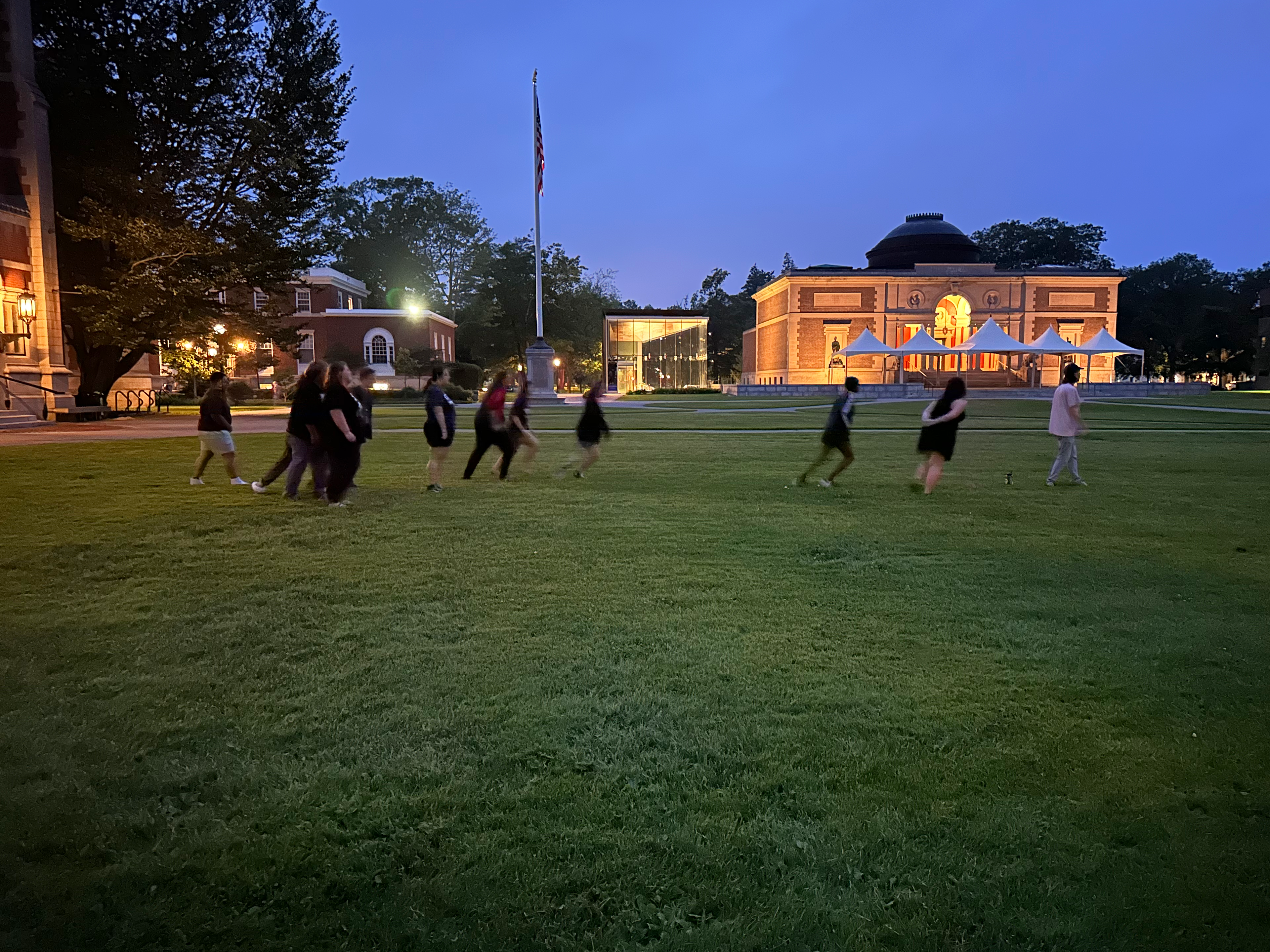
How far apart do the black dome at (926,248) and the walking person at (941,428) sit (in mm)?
61662

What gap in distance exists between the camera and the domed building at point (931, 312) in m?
63.9

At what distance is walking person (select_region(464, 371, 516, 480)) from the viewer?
39.6ft

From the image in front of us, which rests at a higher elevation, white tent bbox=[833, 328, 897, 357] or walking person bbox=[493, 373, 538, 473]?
white tent bbox=[833, 328, 897, 357]

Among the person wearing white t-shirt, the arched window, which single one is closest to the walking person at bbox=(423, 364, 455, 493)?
the person wearing white t-shirt

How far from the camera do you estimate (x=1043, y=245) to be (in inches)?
3789

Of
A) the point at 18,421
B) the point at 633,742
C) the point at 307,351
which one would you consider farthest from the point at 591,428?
the point at 307,351

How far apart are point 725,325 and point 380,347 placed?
45538 millimetres

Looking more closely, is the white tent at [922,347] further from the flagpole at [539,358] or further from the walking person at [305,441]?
the walking person at [305,441]

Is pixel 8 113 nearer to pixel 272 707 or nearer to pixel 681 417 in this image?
pixel 681 417

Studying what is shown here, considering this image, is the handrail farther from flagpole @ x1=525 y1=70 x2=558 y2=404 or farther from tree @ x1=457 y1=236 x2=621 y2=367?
tree @ x1=457 y1=236 x2=621 y2=367

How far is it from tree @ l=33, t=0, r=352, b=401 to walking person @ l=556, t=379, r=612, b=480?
1932 centimetres

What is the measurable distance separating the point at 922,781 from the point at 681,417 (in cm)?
2825

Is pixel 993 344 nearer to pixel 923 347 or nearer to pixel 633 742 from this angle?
pixel 923 347

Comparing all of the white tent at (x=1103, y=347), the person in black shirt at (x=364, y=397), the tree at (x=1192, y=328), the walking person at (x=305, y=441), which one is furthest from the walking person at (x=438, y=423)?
the tree at (x=1192, y=328)
